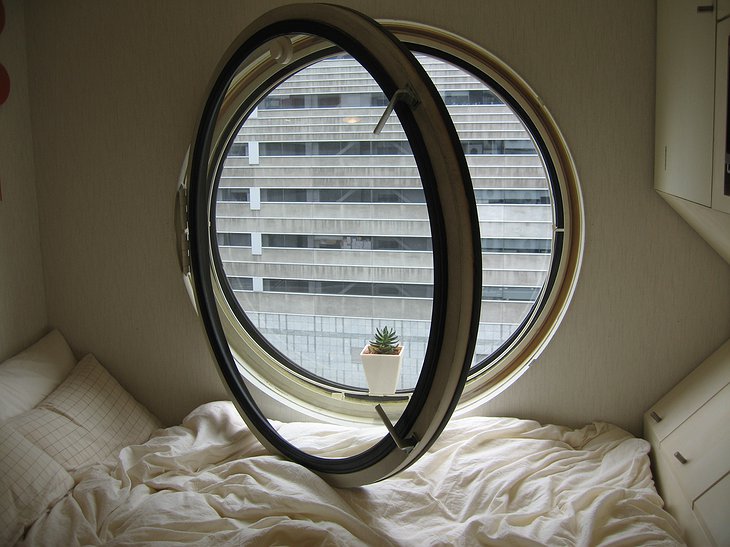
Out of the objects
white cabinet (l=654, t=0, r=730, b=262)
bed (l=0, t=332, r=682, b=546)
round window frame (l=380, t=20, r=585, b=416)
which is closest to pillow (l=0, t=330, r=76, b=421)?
bed (l=0, t=332, r=682, b=546)

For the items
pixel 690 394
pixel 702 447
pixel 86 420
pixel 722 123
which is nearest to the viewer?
pixel 722 123

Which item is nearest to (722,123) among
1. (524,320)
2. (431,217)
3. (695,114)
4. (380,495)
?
(695,114)

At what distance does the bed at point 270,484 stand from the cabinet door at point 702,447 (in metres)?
0.10

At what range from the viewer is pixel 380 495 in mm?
1752

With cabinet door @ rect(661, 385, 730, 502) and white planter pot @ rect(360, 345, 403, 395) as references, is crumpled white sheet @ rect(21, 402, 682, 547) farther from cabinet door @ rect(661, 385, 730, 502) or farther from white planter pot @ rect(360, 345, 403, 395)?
white planter pot @ rect(360, 345, 403, 395)

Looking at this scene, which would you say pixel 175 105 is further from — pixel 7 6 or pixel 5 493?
pixel 5 493

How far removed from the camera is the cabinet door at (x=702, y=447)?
150 centimetres

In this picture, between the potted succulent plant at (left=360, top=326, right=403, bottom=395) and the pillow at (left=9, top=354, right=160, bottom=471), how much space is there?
77 centimetres

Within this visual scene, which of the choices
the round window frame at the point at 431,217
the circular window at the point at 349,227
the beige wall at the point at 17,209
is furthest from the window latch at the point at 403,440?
the beige wall at the point at 17,209

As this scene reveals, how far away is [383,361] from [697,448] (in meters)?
0.99

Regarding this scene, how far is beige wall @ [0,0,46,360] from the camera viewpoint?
2.14 m

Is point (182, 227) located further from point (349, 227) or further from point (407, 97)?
point (407, 97)

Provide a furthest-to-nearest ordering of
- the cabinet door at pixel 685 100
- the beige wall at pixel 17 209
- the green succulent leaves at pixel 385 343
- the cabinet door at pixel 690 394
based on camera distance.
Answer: the green succulent leaves at pixel 385 343
the beige wall at pixel 17 209
the cabinet door at pixel 690 394
the cabinet door at pixel 685 100

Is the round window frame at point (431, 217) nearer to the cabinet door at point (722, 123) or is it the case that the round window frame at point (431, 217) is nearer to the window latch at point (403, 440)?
the window latch at point (403, 440)
